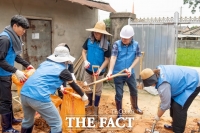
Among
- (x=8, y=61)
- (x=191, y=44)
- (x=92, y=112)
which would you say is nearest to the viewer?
(x=8, y=61)

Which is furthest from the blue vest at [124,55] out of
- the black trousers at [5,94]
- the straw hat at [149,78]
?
the black trousers at [5,94]

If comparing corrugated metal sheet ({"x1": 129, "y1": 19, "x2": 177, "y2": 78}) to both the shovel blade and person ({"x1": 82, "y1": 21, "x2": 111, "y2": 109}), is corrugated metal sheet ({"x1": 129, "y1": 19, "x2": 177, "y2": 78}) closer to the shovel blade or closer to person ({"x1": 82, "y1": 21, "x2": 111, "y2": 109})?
person ({"x1": 82, "y1": 21, "x2": 111, "y2": 109})

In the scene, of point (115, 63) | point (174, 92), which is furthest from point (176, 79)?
point (115, 63)

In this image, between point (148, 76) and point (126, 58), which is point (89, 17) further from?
point (148, 76)

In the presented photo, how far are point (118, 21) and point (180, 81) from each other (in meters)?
4.22

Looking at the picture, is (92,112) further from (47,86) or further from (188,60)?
(188,60)

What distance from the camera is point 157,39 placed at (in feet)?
21.9

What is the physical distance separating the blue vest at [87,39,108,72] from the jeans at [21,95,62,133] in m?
1.67

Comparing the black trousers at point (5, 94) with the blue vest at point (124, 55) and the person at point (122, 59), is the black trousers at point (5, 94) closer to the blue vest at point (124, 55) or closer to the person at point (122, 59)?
the person at point (122, 59)

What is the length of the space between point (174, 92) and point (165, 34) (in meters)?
3.46

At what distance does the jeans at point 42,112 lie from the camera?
9.21ft

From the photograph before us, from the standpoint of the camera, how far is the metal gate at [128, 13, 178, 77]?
21.0 feet

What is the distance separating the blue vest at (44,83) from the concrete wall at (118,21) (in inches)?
180

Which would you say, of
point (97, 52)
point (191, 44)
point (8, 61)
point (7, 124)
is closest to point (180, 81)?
point (97, 52)
